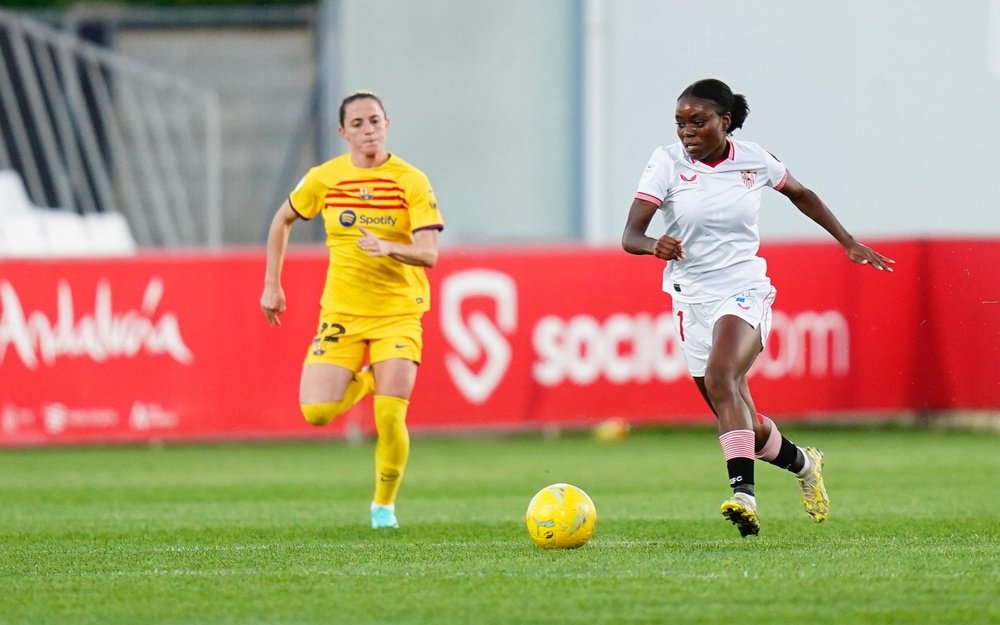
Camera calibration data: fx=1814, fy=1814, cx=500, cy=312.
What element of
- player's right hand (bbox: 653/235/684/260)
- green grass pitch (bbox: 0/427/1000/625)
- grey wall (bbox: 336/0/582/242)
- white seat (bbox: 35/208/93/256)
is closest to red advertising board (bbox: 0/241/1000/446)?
green grass pitch (bbox: 0/427/1000/625)

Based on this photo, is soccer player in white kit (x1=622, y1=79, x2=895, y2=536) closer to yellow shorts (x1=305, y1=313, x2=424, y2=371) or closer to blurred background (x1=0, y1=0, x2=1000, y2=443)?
yellow shorts (x1=305, y1=313, x2=424, y2=371)

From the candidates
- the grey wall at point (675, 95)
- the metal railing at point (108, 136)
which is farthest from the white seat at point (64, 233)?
the grey wall at point (675, 95)

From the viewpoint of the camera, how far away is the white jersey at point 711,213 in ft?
28.0

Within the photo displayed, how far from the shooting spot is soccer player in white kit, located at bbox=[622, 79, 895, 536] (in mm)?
8375

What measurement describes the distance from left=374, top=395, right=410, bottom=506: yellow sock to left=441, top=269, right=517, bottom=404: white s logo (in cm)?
773

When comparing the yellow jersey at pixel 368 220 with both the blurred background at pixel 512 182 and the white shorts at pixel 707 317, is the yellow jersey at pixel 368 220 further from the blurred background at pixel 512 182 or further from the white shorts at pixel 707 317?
the blurred background at pixel 512 182

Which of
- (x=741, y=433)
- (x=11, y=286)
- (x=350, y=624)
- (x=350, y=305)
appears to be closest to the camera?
(x=350, y=624)

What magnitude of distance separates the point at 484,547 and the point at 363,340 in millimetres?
1550

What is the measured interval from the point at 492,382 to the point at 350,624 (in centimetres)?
1118

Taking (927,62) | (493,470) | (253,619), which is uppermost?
(927,62)

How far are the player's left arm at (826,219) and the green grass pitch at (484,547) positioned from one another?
1.33m

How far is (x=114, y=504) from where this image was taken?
37.3ft

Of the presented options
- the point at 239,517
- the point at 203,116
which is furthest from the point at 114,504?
the point at 203,116

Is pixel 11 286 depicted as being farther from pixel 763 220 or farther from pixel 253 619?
pixel 253 619
